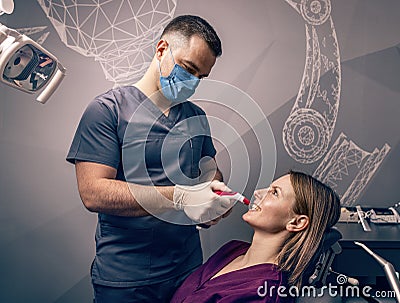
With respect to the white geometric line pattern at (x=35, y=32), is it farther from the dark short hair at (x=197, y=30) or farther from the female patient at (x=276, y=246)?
the female patient at (x=276, y=246)

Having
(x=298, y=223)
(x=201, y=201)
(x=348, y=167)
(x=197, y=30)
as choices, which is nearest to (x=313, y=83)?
(x=348, y=167)

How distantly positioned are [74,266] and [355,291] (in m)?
1.33

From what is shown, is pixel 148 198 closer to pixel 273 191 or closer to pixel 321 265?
pixel 273 191

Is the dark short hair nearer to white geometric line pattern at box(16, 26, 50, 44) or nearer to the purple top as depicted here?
the purple top

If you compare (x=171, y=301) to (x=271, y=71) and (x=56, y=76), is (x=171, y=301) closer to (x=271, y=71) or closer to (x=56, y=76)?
(x=56, y=76)

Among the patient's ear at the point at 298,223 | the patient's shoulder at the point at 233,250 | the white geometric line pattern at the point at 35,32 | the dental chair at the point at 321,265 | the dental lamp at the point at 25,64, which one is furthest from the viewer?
the white geometric line pattern at the point at 35,32

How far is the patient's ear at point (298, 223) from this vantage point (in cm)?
125

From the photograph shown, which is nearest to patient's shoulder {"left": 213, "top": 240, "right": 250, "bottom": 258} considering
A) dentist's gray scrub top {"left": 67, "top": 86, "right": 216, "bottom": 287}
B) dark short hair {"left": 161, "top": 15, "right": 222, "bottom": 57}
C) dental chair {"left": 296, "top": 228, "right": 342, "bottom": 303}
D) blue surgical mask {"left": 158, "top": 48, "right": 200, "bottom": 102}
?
dentist's gray scrub top {"left": 67, "top": 86, "right": 216, "bottom": 287}

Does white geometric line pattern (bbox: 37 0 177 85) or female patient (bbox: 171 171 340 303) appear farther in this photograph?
white geometric line pattern (bbox: 37 0 177 85)

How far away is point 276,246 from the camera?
128 centimetres

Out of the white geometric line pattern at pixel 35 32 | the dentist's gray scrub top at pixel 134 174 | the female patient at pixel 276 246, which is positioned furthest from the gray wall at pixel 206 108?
the female patient at pixel 276 246

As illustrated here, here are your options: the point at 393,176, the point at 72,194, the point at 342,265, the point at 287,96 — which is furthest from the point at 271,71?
the point at 72,194

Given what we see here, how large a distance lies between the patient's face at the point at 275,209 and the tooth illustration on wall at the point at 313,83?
35.5 inches

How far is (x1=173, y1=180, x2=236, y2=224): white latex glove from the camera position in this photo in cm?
119
